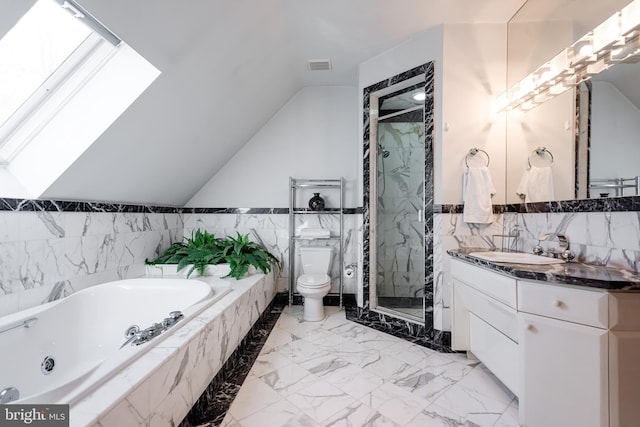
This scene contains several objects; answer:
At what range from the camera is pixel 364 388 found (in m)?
1.62

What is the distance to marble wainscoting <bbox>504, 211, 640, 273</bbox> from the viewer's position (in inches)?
51.5

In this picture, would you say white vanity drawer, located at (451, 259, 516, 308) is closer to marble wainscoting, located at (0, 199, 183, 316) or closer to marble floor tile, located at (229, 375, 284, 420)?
marble floor tile, located at (229, 375, 284, 420)

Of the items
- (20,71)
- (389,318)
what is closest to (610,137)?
(389,318)

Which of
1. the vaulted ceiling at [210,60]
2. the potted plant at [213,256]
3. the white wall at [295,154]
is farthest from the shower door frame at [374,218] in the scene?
the potted plant at [213,256]

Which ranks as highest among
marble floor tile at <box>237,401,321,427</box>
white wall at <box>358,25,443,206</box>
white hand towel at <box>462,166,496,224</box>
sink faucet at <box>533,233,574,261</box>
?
white wall at <box>358,25,443,206</box>

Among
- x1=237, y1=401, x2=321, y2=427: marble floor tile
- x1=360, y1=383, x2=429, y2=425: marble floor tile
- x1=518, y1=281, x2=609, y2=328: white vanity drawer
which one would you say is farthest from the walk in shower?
x1=237, y1=401, x2=321, y2=427: marble floor tile

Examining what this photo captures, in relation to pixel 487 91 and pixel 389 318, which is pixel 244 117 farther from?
pixel 389 318

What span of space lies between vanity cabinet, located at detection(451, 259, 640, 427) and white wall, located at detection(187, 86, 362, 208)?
2.03 meters

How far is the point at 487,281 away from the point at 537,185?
0.87 metres

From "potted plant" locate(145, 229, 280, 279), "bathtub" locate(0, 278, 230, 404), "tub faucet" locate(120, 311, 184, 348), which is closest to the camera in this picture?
"bathtub" locate(0, 278, 230, 404)

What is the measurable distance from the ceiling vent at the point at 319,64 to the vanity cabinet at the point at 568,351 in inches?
93.5

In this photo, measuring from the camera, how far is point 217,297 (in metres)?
1.84

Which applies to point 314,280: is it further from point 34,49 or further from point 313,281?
point 34,49

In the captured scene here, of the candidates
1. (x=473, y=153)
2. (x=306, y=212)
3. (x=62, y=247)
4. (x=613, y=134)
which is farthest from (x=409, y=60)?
(x=62, y=247)
